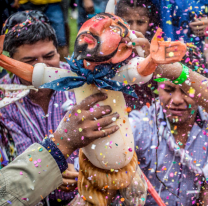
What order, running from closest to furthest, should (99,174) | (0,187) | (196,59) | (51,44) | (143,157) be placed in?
(0,187), (99,174), (51,44), (196,59), (143,157)

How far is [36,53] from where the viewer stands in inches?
38.3

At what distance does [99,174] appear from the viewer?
79 centimetres

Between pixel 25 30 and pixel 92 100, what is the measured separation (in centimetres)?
49

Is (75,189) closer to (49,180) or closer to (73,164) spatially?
(73,164)

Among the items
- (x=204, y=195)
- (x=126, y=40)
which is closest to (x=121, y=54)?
(x=126, y=40)

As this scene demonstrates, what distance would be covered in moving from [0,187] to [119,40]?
0.59m

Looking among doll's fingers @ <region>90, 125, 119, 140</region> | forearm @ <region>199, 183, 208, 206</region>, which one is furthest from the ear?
forearm @ <region>199, 183, 208, 206</region>

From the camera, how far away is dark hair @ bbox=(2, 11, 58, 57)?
3.18ft

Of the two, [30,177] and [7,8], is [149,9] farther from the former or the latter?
[30,177]

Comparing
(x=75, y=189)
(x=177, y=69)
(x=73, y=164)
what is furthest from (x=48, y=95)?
(x=177, y=69)

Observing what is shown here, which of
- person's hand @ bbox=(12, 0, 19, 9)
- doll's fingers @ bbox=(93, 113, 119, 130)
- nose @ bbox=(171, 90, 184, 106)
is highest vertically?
person's hand @ bbox=(12, 0, 19, 9)

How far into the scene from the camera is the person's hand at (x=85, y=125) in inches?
29.4

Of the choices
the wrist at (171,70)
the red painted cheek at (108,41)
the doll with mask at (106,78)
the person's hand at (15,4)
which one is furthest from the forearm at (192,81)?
the person's hand at (15,4)

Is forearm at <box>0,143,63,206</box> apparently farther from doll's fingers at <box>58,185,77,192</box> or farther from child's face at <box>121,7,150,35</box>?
child's face at <box>121,7,150,35</box>
